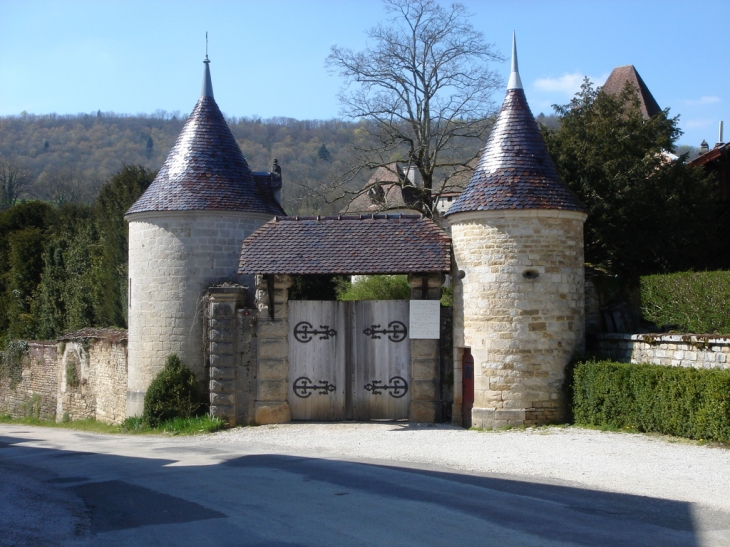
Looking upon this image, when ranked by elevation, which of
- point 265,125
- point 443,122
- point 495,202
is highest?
point 265,125

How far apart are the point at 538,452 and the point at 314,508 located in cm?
465

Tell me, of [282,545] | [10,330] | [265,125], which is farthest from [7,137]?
[282,545]

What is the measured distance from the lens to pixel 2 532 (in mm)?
7262

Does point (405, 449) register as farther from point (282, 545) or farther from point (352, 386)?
point (282, 545)

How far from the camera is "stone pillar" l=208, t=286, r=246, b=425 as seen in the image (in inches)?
602

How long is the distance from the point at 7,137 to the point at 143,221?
65.4m

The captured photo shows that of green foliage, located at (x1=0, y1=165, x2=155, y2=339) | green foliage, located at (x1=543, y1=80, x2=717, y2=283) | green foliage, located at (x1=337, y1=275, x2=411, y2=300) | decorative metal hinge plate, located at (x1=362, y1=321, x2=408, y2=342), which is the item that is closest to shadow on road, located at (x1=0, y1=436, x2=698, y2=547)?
decorative metal hinge plate, located at (x1=362, y1=321, x2=408, y2=342)

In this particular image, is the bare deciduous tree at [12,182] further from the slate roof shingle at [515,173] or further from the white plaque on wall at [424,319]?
the slate roof shingle at [515,173]

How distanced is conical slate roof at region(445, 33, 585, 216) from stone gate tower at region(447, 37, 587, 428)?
21mm

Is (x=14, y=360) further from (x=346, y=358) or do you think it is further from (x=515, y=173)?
(x=515, y=173)

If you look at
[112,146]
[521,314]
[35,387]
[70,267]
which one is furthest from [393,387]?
[112,146]

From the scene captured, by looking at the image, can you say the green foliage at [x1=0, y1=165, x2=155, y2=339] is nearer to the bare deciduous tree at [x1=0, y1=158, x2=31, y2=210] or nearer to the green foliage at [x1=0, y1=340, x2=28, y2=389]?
the green foliage at [x1=0, y1=340, x2=28, y2=389]

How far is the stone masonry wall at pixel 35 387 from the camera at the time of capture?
2405 centimetres

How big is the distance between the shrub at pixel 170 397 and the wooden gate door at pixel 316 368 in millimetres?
2487
